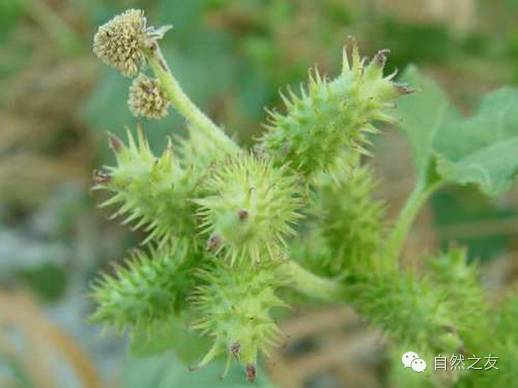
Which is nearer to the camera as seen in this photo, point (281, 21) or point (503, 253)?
point (281, 21)

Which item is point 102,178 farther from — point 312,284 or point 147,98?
point 312,284

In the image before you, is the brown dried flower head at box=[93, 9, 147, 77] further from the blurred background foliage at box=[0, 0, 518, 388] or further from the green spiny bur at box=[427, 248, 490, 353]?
the blurred background foliage at box=[0, 0, 518, 388]

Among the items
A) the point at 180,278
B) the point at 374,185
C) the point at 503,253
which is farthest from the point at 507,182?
the point at 503,253

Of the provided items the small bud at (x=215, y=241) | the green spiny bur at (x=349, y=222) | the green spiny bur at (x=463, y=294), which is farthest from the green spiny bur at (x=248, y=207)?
the green spiny bur at (x=463, y=294)

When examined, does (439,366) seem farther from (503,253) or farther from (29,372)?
(29,372)

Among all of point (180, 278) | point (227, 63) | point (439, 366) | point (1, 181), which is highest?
point (227, 63)

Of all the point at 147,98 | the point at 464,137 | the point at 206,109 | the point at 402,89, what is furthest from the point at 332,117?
the point at 206,109
